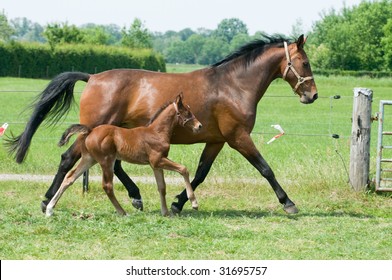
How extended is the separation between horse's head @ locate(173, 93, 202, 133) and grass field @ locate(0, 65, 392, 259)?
3.57 ft

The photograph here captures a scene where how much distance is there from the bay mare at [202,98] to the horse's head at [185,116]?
18.8 inches

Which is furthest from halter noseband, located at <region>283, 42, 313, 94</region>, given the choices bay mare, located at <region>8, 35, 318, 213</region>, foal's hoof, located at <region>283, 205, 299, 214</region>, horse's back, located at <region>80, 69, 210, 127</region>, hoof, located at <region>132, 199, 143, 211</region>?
hoof, located at <region>132, 199, 143, 211</region>

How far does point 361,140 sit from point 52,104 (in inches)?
172

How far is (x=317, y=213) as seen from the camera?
393 inches

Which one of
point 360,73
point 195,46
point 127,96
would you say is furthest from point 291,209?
point 195,46

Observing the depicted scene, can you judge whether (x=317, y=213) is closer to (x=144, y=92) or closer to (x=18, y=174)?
(x=144, y=92)

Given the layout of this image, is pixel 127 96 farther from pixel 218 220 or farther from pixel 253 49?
pixel 218 220

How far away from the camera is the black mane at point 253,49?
1009cm

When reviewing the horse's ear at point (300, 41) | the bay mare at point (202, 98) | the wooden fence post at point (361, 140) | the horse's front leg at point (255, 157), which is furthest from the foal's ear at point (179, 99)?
the wooden fence post at point (361, 140)

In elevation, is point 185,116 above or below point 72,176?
above

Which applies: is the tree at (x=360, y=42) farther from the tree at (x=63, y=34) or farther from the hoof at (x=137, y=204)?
the hoof at (x=137, y=204)

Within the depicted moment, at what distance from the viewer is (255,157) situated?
9.69 metres

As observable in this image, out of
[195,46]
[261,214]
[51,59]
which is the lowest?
[195,46]

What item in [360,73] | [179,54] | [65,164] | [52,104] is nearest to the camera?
[65,164]
